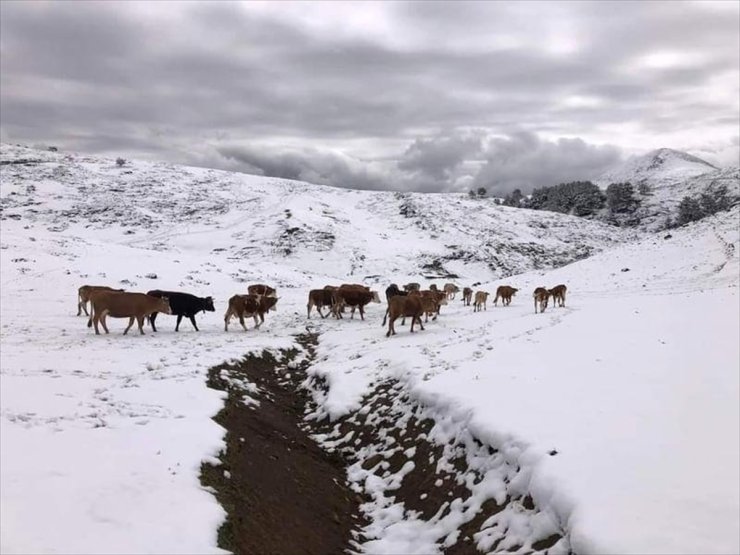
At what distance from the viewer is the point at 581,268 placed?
155ft

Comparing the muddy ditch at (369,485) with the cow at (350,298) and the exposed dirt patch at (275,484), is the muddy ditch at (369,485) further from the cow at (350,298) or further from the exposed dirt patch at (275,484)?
the cow at (350,298)

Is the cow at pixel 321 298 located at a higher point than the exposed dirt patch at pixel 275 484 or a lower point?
higher

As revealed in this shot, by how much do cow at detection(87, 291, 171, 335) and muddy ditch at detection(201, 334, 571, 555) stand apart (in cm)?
890

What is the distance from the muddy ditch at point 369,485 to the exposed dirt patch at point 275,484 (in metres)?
0.02

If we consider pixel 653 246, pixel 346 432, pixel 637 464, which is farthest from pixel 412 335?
pixel 653 246

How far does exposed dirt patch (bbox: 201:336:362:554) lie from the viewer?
21.6ft

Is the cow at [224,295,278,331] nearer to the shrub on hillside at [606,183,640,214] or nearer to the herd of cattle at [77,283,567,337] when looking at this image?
the herd of cattle at [77,283,567,337]

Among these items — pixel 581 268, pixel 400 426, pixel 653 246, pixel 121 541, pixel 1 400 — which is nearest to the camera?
pixel 121 541

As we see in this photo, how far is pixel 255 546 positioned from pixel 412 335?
13871 millimetres

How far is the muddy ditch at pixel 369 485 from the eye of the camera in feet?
21.6

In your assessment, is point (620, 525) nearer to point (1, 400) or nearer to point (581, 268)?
point (1, 400)

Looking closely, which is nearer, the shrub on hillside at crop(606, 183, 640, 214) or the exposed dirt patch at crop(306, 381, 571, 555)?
the exposed dirt patch at crop(306, 381, 571, 555)

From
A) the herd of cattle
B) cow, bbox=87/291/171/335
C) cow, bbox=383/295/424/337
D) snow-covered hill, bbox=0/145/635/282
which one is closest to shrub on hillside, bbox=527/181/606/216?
snow-covered hill, bbox=0/145/635/282

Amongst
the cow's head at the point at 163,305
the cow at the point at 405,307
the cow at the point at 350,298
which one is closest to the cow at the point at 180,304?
the cow's head at the point at 163,305
